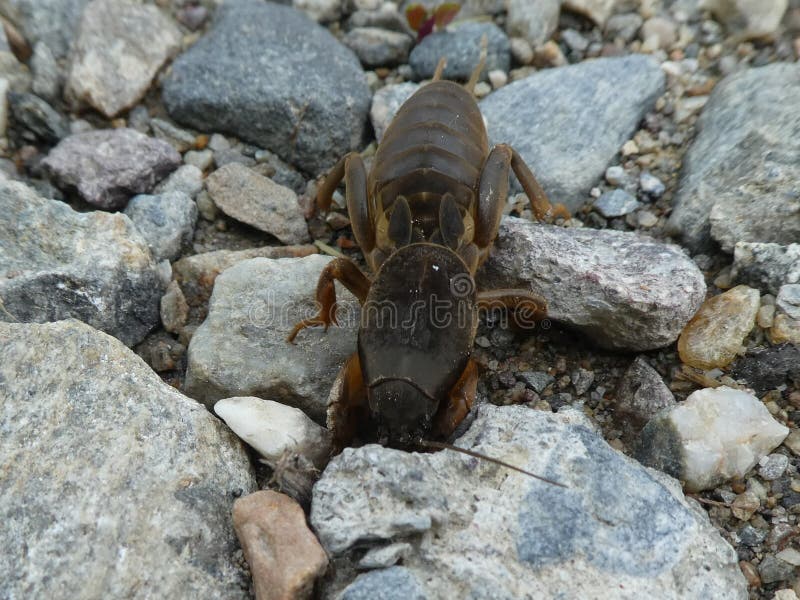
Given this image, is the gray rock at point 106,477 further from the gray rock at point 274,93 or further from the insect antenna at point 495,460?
the gray rock at point 274,93

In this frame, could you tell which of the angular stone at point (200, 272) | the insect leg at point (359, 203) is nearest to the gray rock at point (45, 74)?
the angular stone at point (200, 272)

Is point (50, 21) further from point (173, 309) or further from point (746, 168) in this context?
point (746, 168)

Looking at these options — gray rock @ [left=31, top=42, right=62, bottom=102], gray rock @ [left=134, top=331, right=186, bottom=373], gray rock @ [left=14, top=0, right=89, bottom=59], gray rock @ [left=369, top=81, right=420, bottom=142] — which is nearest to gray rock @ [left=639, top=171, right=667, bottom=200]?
gray rock @ [left=369, top=81, right=420, bottom=142]

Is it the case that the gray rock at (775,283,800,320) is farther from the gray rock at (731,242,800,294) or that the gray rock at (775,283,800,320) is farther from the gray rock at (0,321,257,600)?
the gray rock at (0,321,257,600)

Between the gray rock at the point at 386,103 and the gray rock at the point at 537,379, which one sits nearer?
the gray rock at the point at 537,379

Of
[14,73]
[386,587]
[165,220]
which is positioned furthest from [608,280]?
[14,73]

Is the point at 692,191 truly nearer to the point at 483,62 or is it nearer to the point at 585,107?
the point at 585,107
